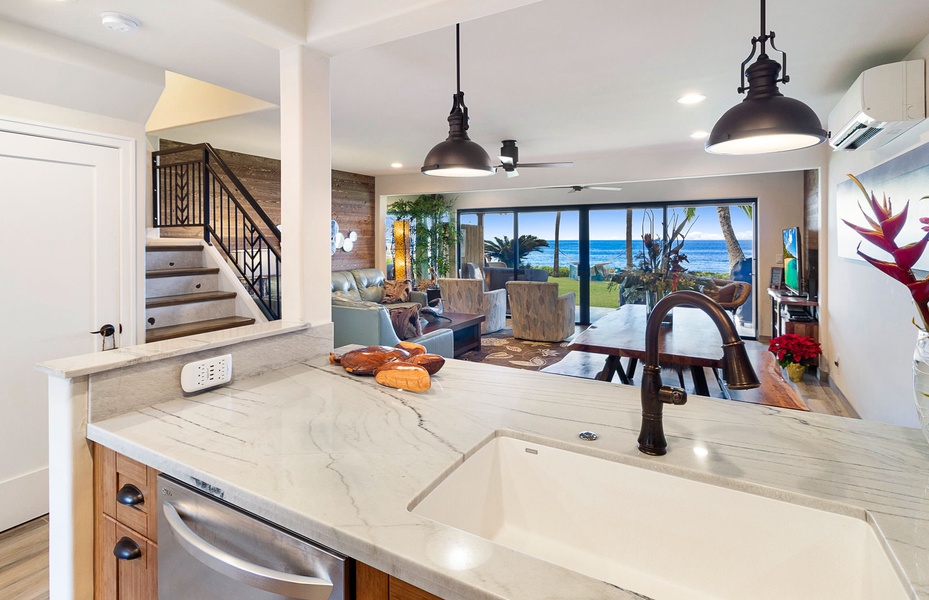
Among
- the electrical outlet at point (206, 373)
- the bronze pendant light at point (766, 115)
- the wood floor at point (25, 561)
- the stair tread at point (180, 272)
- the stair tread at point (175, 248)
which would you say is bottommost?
the wood floor at point (25, 561)

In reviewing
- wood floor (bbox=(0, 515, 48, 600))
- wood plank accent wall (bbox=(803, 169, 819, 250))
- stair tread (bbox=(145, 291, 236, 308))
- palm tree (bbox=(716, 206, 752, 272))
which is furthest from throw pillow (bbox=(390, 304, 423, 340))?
palm tree (bbox=(716, 206, 752, 272))

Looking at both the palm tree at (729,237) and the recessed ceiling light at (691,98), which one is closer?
the recessed ceiling light at (691,98)

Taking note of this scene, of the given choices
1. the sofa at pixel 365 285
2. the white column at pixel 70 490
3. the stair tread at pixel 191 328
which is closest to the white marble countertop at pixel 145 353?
the white column at pixel 70 490

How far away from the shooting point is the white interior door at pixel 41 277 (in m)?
2.41

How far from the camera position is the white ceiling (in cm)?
189

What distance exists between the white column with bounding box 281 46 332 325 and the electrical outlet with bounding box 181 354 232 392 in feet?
1.36

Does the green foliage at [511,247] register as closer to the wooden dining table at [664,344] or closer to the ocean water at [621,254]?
the ocean water at [621,254]

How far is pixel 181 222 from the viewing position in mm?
5051

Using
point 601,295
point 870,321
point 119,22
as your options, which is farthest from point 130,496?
point 601,295

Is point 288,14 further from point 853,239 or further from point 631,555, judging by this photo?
point 853,239

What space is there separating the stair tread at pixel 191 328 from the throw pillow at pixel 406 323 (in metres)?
1.34

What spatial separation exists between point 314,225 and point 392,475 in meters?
1.30

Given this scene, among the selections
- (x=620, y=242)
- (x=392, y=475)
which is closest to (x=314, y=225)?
(x=392, y=475)

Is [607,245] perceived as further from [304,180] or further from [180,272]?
[304,180]
